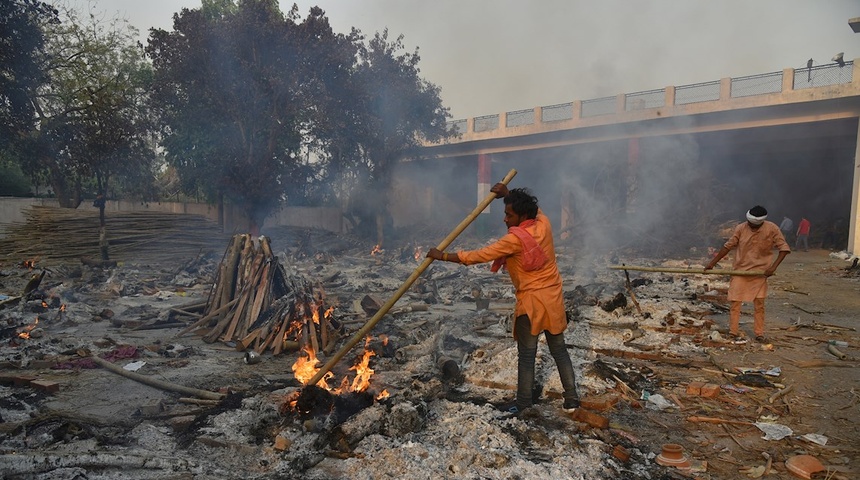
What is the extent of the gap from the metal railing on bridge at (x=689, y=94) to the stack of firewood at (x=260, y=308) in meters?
16.7

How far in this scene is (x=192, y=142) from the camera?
57.7 ft

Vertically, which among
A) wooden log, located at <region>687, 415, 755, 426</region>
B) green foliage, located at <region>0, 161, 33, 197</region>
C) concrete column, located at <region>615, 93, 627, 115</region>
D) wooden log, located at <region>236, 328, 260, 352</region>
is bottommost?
wooden log, located at <region>236, 328, 260, 352</region>

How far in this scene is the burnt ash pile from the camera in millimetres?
3250

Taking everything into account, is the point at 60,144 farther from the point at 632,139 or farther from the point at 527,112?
the point at 632,139

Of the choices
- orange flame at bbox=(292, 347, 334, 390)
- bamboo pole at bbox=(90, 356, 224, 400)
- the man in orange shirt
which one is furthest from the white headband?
bamboo pole at bbox=(90, 356, 224, 400)

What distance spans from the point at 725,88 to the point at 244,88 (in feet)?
53.7

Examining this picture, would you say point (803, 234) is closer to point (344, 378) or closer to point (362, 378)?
point (362, 378)

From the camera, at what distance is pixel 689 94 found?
61.0ft

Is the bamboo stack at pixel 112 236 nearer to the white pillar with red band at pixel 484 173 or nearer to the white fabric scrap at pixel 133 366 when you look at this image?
the white fabric scrap at pixel 133 366

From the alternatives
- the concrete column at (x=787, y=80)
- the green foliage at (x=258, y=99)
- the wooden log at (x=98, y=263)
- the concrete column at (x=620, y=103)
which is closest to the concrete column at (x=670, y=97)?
the concrete column at (x=620, y=103)

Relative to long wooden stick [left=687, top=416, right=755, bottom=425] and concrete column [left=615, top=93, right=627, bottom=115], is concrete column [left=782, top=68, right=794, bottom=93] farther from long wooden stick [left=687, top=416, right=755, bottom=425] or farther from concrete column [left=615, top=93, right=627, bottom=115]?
long wooden stick [left=687, top=416, right=755, bottom=425]

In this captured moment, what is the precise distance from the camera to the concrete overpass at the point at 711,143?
16781 mm

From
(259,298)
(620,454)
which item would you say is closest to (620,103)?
(259,298)

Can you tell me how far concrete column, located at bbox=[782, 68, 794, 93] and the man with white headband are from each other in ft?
45.1
